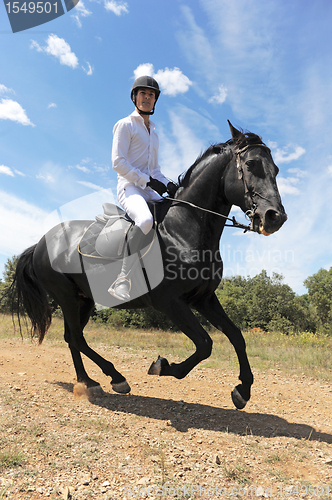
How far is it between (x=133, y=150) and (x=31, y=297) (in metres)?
3.56

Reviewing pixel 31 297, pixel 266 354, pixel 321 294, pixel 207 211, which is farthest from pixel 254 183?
pixel 321 294

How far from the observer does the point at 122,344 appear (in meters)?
10.6

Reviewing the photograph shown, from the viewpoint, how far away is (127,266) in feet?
14.4

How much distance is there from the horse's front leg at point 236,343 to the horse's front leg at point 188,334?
1.43ft

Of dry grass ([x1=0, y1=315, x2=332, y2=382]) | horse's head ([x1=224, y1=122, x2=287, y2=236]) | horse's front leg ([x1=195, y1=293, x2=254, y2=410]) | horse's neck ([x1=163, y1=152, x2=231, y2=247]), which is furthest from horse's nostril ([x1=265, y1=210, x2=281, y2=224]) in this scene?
dry grass ([x1=0, y1=315, x2=332, y2=382])

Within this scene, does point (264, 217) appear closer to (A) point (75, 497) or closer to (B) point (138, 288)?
(B) point (138, 288)

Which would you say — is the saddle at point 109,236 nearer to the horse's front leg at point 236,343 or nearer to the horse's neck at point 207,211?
the horse's neck at point 207,211

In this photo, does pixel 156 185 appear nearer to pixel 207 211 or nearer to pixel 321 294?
pixel 207 211

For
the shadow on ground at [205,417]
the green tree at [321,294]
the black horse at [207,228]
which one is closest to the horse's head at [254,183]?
the black horse at [207,228]

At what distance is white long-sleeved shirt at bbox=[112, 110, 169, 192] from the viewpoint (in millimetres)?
4559

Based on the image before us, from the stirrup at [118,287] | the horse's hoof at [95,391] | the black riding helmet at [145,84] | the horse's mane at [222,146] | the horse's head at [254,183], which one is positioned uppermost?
the black riding helmet at [145,84]

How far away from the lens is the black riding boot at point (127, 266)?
4246 millimetres

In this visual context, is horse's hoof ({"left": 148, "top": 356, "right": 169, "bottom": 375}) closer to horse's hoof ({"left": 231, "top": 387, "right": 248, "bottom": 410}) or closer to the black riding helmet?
horse's hoof ({"left": 231, "top": 387, "right": 248, "bottom": 410})

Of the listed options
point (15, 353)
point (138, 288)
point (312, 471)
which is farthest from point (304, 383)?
point (15, 353)
